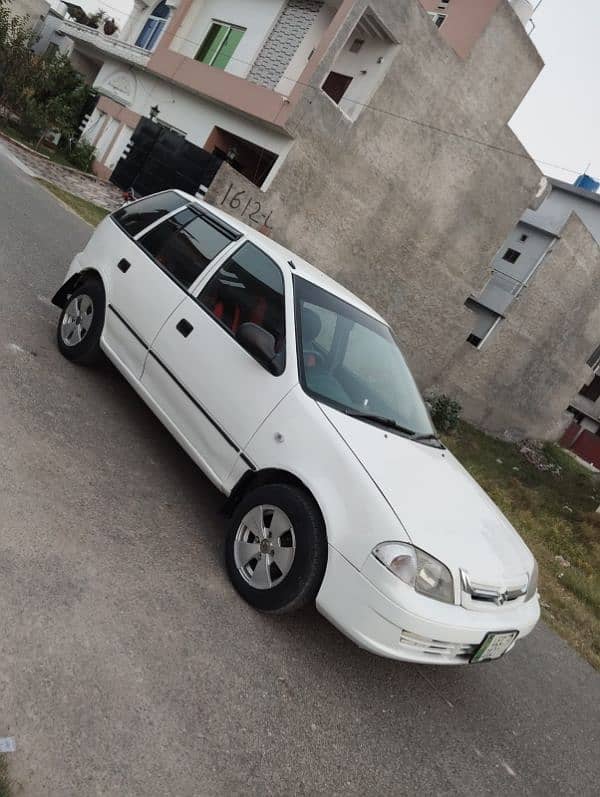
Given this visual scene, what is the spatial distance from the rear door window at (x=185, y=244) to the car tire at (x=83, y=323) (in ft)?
1.96

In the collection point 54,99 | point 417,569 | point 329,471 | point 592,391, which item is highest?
point 592,391

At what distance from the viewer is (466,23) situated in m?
18.8

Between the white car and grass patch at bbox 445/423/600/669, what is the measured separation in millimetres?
3692

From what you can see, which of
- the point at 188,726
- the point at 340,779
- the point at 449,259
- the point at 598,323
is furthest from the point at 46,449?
the point at 598,323

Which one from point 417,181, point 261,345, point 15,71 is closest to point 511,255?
point 417,181

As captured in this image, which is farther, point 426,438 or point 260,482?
point 426,438

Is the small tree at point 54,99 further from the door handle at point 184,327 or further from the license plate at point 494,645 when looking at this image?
the license plate at point 494,645

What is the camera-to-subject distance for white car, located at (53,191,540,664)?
11.5 ft

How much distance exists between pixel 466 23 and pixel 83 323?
17.8 meters

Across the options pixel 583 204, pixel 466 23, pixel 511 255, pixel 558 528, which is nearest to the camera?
pixel 558 528

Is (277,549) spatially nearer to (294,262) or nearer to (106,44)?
(294,262)

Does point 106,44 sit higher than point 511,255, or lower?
lower

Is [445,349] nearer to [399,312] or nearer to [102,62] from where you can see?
[399,312]

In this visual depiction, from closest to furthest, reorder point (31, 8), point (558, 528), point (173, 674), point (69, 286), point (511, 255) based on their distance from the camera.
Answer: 1. point (173, 674)
2. point (69, 286)
3. point (558, 528)
4. point (511, 255)
5. point (31, 8)
